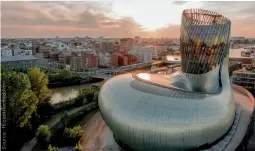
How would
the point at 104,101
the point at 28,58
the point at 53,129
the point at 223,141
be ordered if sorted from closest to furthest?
the point at 223,141
the point at 104,101
the point at 53,129
the point at 28,58

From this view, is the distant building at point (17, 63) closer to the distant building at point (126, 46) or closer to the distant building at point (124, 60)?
the distant building at point (124, 60)

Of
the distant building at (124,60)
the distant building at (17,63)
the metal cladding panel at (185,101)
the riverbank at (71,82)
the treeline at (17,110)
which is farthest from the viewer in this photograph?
the distant building at (124,60)

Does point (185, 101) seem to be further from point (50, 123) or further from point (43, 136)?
point (50, 123)

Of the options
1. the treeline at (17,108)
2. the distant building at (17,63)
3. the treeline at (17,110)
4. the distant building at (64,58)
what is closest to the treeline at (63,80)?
the distant building at (17,63)

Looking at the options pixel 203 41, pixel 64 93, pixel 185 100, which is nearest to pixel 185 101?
pixel 185 100

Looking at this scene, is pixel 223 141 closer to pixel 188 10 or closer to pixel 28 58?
pixel 188 10

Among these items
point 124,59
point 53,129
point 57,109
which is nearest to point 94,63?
point 124,59

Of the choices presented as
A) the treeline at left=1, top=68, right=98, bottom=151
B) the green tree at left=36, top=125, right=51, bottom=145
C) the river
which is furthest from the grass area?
the river
